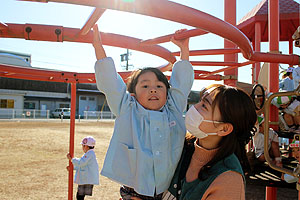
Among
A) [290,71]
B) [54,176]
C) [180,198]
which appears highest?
[290,71]

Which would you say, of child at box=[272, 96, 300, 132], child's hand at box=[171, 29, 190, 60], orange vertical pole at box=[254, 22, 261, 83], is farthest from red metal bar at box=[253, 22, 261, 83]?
child's hand at box=[171, 29, 190, 60]

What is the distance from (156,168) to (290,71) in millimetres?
3682

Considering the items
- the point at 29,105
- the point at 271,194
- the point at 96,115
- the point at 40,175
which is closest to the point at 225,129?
the point at 271,194

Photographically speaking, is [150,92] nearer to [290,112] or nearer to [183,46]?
[183,46]

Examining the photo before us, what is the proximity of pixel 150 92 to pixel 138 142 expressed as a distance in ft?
0.83

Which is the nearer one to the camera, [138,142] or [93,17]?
[93,17]

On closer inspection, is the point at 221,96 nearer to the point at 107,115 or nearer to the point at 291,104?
the point at 291,104

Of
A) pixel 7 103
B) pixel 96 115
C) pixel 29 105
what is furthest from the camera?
pixel 96 115

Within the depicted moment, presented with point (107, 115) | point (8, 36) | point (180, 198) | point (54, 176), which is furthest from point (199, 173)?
point (107, 115)

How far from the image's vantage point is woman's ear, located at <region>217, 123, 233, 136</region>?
3.61 ft

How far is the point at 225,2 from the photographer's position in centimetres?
244

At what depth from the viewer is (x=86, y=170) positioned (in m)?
3.71

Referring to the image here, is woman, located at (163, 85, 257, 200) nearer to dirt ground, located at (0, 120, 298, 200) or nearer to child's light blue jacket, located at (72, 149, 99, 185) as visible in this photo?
child's light blue jacket, located at (72, 149, 99, 185)

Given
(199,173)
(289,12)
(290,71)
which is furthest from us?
A: (289,12)
